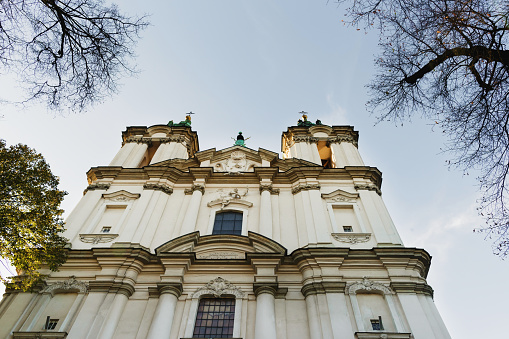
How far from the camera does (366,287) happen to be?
40.2 ft

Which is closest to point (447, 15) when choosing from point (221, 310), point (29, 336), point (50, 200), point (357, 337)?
point (357, 337)

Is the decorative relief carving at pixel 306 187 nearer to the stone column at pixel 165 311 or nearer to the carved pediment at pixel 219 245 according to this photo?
the carved pediment at pixel 219 245

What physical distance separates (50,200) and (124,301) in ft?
12.4

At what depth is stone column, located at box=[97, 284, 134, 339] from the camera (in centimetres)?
1085

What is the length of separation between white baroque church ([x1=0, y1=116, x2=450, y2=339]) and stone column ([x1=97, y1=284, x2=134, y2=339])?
0.12 feet

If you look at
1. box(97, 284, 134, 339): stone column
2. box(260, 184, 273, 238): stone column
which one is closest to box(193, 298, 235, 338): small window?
box(97, 284, 134, 339): stone column

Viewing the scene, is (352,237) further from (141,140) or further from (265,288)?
(141,140)

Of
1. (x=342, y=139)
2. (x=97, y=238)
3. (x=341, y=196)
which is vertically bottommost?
(x=97, y=238)

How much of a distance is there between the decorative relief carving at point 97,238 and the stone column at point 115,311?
9.89 ft

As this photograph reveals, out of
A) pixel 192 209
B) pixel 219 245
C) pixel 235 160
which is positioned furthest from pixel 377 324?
pixel 235 160

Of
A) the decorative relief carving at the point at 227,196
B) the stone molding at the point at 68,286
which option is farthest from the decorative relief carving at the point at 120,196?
the stone molding at the point at 68,286

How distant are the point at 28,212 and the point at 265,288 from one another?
7099 millimetres

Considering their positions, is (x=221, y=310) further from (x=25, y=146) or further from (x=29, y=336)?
(x=25, y=146)

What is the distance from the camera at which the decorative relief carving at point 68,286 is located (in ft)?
40.6
